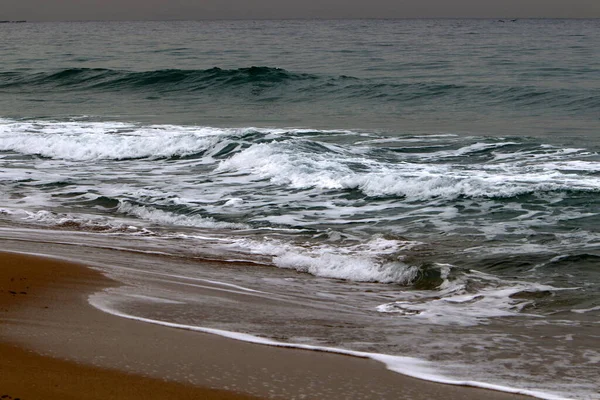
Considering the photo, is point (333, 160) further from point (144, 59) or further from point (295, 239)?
point (144, 59)

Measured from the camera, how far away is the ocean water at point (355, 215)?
17.5 ft

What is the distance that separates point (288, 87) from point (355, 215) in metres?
18.5

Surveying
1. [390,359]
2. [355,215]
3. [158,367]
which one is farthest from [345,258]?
[158,367]

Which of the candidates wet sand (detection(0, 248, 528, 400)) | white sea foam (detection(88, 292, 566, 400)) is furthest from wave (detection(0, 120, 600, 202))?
wet sand (detection(0, 248, 528, 400))

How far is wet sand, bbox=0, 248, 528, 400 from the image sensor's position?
388cm

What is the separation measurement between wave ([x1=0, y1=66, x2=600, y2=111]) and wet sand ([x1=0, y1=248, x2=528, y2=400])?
1863 cm

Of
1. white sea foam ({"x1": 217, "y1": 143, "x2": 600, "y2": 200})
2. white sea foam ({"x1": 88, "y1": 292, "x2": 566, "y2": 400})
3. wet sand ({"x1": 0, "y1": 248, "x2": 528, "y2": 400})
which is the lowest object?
white sea foam ({"x1": 217, "y1": 143, "x2": 600, "y2": 200})

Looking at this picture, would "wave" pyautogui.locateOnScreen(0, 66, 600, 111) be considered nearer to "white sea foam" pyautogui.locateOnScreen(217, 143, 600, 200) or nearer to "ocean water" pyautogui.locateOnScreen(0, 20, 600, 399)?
"ocean water" pyautogui.locateOnScreen(0, 20, 600, 399)

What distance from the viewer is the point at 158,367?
4.19 metres

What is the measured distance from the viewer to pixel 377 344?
496cm

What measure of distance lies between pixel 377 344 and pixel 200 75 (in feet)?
87.7

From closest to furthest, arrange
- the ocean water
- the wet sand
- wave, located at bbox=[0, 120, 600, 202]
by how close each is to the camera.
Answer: the wet sand, the ocean water, wave, located at bbox=[0, 120, 600, 202]

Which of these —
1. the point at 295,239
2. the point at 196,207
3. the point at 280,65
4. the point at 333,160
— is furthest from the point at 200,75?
the point at 295,239

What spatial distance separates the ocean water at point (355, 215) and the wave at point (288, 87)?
0.65 ft
